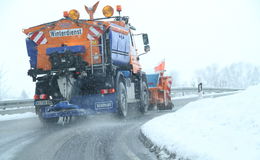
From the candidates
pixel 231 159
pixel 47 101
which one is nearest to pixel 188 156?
pixel 231 159

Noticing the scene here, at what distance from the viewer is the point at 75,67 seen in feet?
30.6

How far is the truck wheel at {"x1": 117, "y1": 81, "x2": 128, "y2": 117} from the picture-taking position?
9977 millimetres

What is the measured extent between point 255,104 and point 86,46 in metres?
5.25

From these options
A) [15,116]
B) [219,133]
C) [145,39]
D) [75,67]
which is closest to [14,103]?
[15,116]

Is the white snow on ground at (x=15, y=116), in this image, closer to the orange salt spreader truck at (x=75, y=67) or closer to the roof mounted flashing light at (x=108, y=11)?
the orange salt spreader truck at (x=75, y=67)

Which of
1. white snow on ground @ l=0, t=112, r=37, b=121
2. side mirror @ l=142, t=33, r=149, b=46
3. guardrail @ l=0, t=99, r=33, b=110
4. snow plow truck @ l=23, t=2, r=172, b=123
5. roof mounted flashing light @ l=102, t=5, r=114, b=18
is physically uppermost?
roof mounted flashing light @ l=102, t=5, r=114, b=18

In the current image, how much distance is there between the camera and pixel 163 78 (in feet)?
51.2

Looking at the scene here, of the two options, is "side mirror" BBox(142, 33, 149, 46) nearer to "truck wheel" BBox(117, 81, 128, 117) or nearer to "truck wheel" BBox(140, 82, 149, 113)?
"truck wheel" BBox(140, 82, 149, 113)

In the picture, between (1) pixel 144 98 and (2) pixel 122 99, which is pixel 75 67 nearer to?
(2) pixel 122 99

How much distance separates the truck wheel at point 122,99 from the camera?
32.7 feet

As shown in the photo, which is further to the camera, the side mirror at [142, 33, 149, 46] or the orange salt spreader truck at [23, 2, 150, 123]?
the side mirror at [142, 33, 149, 46]

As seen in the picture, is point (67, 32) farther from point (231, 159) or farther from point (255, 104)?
point (231, 159)

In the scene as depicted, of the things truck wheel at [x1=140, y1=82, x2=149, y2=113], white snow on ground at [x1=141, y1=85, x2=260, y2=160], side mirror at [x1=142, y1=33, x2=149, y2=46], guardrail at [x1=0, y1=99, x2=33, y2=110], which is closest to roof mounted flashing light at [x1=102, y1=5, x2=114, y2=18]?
side mirror at [x1=142, y1=33, x2=149, y2=46]

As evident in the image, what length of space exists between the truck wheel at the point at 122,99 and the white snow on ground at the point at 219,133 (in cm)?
332
